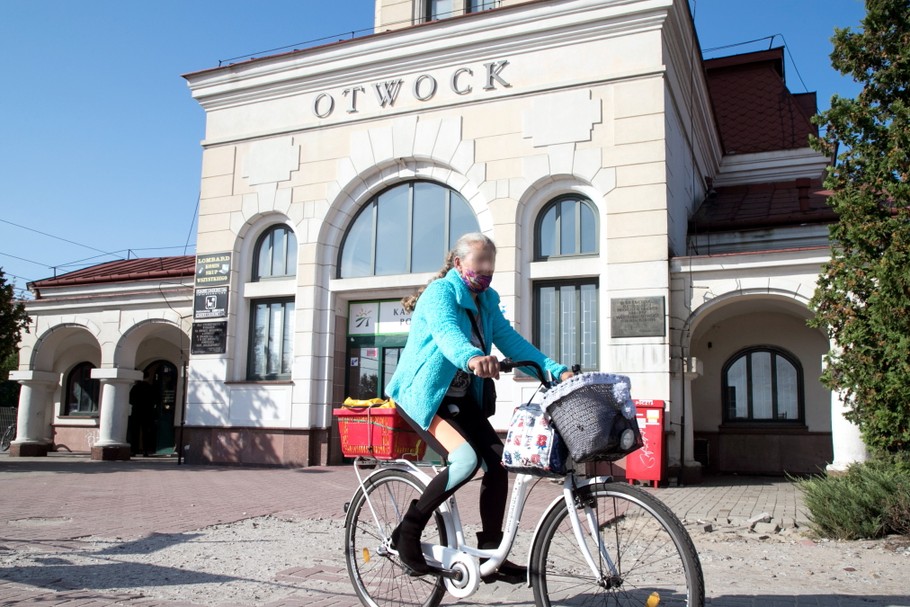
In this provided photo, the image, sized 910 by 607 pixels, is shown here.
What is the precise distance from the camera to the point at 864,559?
558 cm

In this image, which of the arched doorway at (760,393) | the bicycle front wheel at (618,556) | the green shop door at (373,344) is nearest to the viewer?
the bicycle front wheel at (618,556)

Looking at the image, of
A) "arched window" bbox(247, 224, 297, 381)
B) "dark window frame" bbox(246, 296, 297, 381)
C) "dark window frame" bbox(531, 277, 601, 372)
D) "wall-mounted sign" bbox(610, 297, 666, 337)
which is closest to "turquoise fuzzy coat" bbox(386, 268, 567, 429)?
"wall-mounted sign" bbox(610, 297, 666, 337)

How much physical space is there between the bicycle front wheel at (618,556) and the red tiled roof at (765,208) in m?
11.2

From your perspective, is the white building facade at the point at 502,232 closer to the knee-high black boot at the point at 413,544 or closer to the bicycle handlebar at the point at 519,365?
the bicycle handlebar at the point at 519,365

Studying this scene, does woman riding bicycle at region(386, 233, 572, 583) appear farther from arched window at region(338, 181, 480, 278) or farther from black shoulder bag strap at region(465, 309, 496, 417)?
arched window at region(338, 181, 480, 278)

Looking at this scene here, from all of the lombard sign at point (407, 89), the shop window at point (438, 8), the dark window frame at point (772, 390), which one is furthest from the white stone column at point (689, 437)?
the shop window at point (438, 8)

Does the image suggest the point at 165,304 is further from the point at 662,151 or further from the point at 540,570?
the point at 540,570

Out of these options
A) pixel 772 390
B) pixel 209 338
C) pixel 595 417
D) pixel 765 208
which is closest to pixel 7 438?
pixel 209 338

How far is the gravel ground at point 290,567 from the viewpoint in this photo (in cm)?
455

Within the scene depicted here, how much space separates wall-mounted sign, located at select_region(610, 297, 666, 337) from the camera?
1145cm

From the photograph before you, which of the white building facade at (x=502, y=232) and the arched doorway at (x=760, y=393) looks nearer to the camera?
the white building facade at (x=502, y=232)

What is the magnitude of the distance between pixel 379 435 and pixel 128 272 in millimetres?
16949

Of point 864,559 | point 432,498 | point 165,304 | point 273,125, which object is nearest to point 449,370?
point 432,498

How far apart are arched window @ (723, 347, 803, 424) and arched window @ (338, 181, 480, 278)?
567cm
